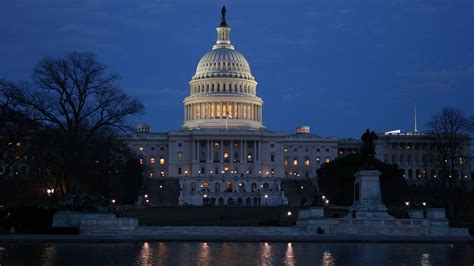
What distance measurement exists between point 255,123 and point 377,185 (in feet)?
370

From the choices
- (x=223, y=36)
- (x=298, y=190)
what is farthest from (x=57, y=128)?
(x=223, y=36)

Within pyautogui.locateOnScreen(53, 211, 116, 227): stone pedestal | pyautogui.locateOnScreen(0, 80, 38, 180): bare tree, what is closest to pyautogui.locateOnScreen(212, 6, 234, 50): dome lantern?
pyautogui.locateOnScreen(0, 80, 38, 180): bare tree

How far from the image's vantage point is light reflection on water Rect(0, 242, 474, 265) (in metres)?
35.2

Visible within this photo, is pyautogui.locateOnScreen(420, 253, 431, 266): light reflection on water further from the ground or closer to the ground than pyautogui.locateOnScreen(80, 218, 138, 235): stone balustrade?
closer to the ground

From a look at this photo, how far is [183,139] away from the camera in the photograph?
157 metres

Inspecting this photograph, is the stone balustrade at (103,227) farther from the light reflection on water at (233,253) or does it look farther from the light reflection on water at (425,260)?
the light reflection on water at (425,260)

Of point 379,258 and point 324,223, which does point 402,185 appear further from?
point 379,258

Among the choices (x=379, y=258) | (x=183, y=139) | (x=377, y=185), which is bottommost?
(x=379, y=258)

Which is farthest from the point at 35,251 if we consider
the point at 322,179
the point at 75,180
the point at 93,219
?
the point at 322,179

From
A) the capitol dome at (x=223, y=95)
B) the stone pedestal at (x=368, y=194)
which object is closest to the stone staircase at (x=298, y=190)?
the capitol dome at (x=223, y=95)

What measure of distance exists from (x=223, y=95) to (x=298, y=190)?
127 ft

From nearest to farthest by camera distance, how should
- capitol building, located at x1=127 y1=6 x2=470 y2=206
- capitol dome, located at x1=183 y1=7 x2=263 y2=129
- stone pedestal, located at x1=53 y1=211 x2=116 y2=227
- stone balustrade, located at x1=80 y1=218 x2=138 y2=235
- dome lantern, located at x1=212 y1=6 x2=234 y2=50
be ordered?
stone balustrade, located at x1=80 y1=218 x2=138 y2=235
stone pedestal, located at x1=53 y1=211 x2=116 y2=227
capitol building, located at x1=127 y1=6 x2=470 y2=206
capitol dome, located at x1=183 y1=7 x2=263 y2=129
dome lantern, located at x1=212 y1=6 x2=234 y2=50

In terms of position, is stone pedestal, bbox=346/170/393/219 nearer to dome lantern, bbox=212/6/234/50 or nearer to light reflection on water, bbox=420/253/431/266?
light reflection on water, bbox=420/253/431/266

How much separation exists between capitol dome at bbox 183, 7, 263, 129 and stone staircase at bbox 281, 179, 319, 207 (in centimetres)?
2695
